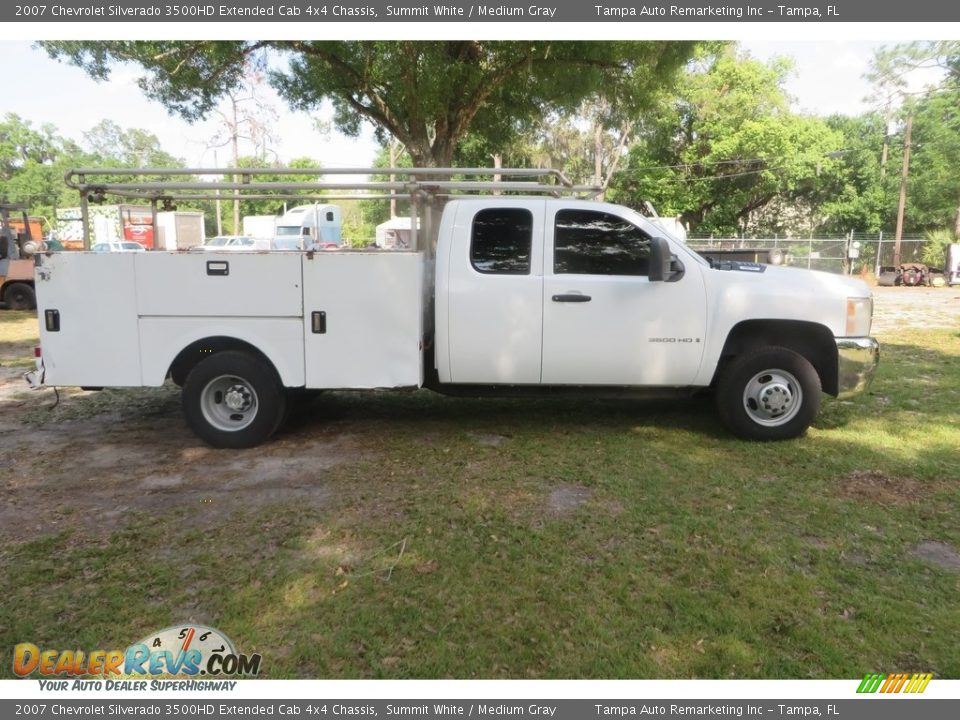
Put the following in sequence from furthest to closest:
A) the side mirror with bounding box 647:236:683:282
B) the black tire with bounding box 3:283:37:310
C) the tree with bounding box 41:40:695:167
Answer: the black tire with bounding box 3:283:37:310, the tree with bounding box 41:40:695:167, the side mirror with bounding box 647:236:683:282

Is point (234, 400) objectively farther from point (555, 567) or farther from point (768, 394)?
point (768, 394)

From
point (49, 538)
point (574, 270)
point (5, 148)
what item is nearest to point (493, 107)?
point (574, 270)

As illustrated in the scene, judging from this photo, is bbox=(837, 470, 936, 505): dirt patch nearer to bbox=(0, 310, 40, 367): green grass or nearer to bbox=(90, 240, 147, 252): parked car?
bbox=(90, 240, 147, 252): parked car

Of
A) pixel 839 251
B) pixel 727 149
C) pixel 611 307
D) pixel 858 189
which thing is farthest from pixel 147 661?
pixel 858 189

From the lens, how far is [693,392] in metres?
5.92

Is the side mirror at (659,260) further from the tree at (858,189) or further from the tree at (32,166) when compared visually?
the tree at (32,166)

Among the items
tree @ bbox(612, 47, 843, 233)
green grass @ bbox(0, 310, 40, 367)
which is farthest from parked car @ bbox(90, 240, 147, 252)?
tree @ bbox(612, 47, 843, 233)

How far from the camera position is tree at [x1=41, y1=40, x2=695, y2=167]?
12.1 metres

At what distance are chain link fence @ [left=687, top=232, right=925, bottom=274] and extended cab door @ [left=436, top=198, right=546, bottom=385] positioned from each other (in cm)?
2608

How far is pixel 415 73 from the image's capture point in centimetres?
1207

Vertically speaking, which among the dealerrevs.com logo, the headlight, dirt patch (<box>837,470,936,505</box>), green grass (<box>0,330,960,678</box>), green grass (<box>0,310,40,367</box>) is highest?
the headlight

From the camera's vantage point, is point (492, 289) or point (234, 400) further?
point (234, 400)

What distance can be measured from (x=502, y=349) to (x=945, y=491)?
3272mm

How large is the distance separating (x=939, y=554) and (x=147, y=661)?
4.09m
